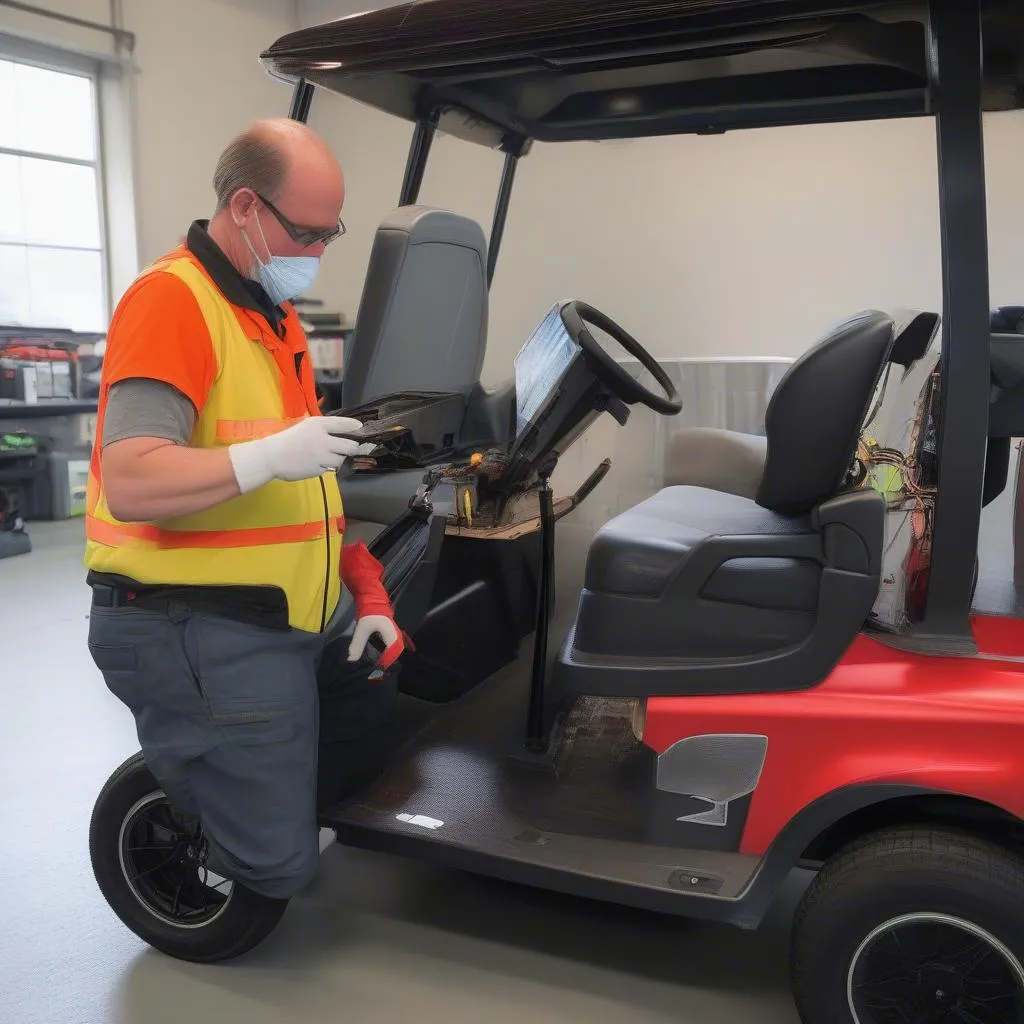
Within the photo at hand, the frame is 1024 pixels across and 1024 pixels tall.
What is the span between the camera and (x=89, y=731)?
3.25m

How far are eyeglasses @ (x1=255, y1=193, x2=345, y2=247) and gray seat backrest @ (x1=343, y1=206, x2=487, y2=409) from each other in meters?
1.04

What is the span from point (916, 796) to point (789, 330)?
5.05 meters

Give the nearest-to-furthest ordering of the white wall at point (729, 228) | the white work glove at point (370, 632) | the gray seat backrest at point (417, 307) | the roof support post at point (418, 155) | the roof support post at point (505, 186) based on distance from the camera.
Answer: the white work glove at point (370, 632) < the roof support post at point (418, 155) < the gray seat backrest at point (417, 307) < the roof support post at point (505, 186) < the white wall at point (729, 228)

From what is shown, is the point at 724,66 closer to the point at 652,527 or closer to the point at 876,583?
the point at 652,527

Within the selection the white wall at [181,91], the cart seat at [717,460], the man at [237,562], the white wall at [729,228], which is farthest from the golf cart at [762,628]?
the white wall at [181,91]

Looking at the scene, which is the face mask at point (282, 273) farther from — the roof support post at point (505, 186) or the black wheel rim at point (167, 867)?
the roof support post at point (505, 186)

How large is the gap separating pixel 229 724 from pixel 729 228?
5.51 meters

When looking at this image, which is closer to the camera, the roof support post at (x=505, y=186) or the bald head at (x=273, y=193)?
the bald head at (x=273, y=193)

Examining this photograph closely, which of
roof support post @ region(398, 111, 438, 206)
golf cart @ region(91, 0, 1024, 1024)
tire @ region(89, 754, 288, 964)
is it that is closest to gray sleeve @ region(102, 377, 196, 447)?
golf cart @ region(91, 0, 1024, 1024)

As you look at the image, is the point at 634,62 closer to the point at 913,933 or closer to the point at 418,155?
the point at 418,155

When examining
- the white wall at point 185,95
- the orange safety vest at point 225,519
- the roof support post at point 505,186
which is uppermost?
the white wall at point 185,95

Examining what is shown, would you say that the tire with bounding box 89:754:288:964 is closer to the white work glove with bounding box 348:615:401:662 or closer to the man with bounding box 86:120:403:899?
the man with bounding box 86:120:403:899

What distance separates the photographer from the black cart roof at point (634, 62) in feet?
5.61

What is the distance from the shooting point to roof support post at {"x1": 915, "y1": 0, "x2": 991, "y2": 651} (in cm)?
160
